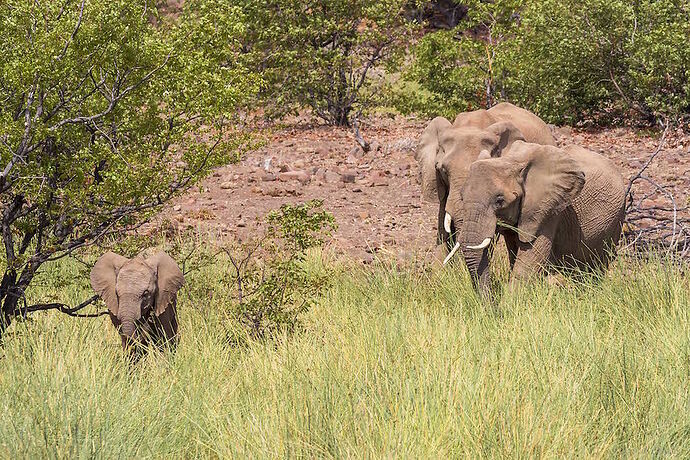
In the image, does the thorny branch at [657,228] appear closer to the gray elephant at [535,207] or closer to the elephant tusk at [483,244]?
the gray elephant at [535,207]

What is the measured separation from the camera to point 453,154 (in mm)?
8031

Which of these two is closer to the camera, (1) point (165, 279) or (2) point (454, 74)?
(1) point (165, 279)

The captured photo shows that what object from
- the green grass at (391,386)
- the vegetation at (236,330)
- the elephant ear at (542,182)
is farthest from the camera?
the elephant ear at (542,182)

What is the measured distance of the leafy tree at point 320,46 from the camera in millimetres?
18297

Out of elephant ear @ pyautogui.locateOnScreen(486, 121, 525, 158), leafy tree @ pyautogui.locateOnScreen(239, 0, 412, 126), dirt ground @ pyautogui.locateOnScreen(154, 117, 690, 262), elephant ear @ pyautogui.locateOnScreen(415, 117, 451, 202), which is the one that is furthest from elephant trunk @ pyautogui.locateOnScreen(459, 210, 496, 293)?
leafy tree @ pyautogui.locateOnScreen(239, 0, 412, 126)

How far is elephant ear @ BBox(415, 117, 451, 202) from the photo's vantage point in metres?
8.57

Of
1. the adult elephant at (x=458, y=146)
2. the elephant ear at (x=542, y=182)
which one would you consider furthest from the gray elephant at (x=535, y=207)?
the adult elephant at (x=458, y=146)

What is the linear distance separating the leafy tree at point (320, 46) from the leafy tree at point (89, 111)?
35.2ft

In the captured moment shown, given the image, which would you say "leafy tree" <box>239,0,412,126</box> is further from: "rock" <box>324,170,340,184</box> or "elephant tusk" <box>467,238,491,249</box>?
"elephant tusk" <box>467,238,491,249</box>

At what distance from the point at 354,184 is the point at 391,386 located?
889cm

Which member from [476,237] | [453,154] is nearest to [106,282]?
[476,237]

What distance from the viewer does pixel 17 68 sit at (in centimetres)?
632

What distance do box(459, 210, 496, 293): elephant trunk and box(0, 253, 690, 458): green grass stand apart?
34 cm

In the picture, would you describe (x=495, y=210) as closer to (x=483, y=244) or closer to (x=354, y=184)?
(x=483, y=244)
